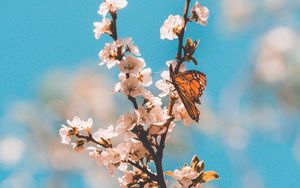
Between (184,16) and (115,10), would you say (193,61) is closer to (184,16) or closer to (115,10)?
(184,16)

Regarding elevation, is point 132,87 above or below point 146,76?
below

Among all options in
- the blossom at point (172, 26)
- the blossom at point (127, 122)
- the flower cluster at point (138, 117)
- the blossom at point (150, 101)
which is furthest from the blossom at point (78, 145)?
the blossom at point (172, 26)

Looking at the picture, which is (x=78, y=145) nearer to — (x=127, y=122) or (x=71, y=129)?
(x=71, y=129)

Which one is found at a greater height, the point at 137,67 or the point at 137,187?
the point at 137,67

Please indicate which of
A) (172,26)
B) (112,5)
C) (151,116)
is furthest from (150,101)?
(112,5)

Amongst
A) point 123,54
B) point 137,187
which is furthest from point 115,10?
point 137,187

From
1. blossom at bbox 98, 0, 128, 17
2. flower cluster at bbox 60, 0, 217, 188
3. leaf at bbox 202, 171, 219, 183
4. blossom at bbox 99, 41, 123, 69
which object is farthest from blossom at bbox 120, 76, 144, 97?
leaf at bbox 202, 171, 219, 183
